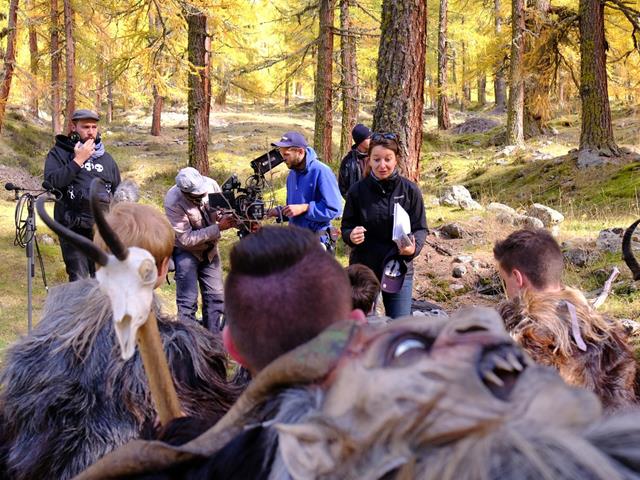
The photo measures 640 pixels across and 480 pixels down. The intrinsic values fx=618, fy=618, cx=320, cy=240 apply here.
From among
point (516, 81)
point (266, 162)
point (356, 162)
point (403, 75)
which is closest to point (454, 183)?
point (516, 81)

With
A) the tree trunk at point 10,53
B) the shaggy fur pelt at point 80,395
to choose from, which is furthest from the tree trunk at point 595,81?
the tree trunk at point 10,53

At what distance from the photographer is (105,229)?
4.21 feet

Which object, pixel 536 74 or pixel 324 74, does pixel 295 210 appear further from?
pixel 536 74

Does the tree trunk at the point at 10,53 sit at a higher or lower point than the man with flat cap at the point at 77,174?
higher

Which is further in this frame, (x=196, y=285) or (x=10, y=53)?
(x=10, y=53)

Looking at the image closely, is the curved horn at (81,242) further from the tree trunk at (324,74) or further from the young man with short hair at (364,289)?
the tree trunk at (324,74)

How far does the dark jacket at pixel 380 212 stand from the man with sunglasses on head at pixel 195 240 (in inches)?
46.0

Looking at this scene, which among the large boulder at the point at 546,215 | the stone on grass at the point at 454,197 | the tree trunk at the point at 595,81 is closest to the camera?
the large boulder at the point at 546,215

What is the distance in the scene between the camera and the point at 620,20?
16016 millimetres

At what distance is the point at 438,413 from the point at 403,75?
288 inches

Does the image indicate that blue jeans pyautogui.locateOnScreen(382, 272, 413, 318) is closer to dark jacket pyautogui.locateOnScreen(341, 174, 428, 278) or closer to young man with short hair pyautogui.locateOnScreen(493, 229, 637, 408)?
dark jacket pyautogui.locateOnScreen(341, 174, 428, 278)

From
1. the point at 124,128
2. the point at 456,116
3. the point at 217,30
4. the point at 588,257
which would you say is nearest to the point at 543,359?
the point at 588,257

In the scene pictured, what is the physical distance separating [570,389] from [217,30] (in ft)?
46.2

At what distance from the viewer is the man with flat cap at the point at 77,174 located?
20.0 ft
